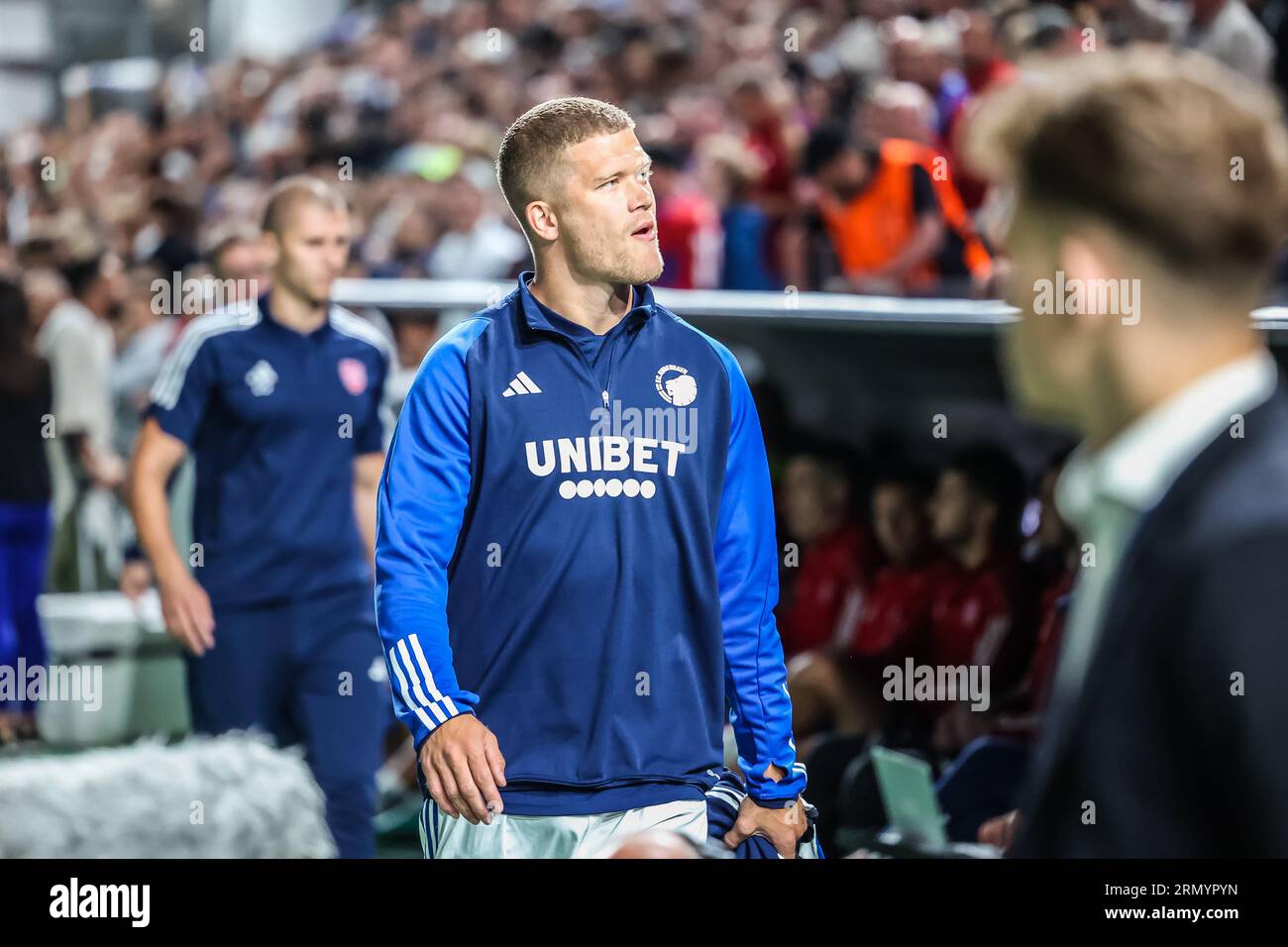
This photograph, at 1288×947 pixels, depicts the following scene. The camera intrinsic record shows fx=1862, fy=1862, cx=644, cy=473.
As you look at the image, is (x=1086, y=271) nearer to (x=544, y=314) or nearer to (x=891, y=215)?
(x=544, y=314)

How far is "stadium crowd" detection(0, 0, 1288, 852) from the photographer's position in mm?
5746

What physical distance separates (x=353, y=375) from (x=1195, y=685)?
414cm

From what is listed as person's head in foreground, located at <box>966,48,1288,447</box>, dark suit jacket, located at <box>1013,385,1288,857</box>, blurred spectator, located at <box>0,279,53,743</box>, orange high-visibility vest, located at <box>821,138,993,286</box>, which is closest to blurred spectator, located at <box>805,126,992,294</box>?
orange high-visibility vest, located at <box>821,138,993,286</box>

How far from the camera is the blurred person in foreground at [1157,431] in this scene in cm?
133

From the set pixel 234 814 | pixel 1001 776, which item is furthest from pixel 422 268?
pixel 234 814

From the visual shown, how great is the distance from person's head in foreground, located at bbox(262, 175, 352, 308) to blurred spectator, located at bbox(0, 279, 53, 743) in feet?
9.13

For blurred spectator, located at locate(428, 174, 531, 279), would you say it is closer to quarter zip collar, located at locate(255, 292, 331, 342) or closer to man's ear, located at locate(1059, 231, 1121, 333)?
quarter zip collar, located at locate(255, 292, 331, 342)

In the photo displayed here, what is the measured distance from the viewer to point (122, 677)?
7.62m

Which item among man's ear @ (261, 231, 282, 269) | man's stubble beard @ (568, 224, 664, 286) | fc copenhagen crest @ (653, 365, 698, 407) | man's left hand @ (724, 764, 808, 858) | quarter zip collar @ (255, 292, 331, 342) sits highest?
man's ear @ (261, 231, 282, 269)

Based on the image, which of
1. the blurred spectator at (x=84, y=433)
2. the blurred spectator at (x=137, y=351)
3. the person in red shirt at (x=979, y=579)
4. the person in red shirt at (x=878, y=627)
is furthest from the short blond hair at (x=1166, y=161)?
the blurred spectator at (x=137, y=351)

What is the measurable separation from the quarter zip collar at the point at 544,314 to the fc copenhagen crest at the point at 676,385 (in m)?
0.11

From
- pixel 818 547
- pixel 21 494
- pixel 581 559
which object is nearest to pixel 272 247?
pixel 818 547
